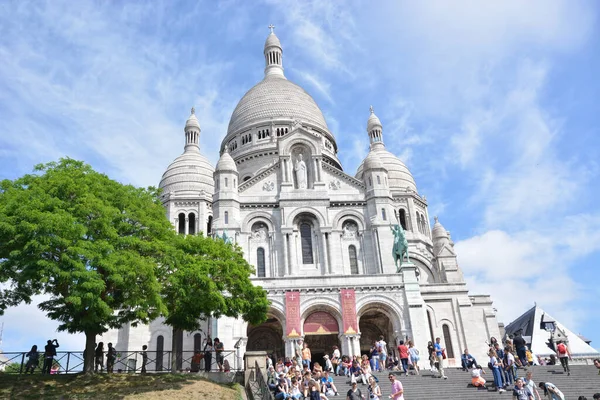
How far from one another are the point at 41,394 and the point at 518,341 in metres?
20.8

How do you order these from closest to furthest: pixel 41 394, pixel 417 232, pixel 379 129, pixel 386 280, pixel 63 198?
pixel 41 394 → pixel 63 198 → pixel 386 280 → pixel 417 232 → pixel 379 129

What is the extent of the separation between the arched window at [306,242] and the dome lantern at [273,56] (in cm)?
3511

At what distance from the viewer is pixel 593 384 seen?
2347cm

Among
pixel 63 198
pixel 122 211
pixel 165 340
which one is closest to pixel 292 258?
pixel 165 340

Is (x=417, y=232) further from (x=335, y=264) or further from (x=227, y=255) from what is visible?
(x=227, y=255)

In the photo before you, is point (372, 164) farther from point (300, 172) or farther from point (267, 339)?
point (267, 339)

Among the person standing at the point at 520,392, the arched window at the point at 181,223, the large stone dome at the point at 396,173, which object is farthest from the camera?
the large stone dome at the point at 396,173

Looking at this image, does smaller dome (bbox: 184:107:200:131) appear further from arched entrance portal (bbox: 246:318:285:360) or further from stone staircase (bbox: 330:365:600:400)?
stone staircase (bbox: 330:365:600:400)

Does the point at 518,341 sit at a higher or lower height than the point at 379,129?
lower

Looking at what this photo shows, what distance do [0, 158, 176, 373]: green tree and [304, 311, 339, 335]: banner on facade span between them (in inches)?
511

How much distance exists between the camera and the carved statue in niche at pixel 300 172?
43.1m

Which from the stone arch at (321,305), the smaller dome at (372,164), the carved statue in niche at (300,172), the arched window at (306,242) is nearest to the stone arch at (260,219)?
the arched window at (306,242)

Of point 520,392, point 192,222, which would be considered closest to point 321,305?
point 192,222

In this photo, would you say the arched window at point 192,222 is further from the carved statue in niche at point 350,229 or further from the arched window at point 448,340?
the arched window at point 448,340
